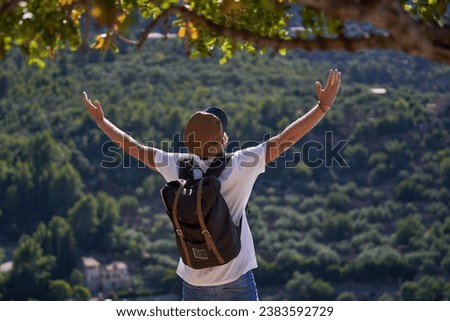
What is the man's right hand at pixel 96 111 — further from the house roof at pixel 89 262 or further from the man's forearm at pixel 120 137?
the house roof at pixel 89 262

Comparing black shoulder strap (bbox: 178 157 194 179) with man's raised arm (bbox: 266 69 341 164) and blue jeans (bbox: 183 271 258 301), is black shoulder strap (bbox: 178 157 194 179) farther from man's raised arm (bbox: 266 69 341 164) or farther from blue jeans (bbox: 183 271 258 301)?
blue jeans (bbox: 183 271 258 301)

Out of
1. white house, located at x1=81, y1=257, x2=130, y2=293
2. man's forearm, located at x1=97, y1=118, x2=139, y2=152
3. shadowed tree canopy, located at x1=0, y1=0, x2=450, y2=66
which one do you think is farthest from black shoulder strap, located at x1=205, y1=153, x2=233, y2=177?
white house, located at x1=81, y1=257, x2=130, y2=293

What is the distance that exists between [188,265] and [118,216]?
35244mm

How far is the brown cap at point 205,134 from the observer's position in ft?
12.0

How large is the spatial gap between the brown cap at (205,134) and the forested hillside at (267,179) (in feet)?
97.5

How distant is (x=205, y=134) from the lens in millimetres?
3658

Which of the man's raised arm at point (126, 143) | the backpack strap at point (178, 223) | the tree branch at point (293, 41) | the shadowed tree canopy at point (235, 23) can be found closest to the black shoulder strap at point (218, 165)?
the backpack strap at point (178, 223)

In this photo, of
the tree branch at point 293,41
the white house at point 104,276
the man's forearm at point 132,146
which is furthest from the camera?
the white house at point 104,276

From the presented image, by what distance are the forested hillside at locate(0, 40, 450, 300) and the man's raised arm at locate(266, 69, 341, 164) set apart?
29.7 meters

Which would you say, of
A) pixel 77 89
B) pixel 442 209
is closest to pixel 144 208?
pixel 77 89

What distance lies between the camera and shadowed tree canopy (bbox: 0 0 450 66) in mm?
3479

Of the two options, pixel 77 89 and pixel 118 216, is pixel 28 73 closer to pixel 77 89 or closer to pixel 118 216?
pixel 77 89

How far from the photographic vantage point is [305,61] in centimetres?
4200
